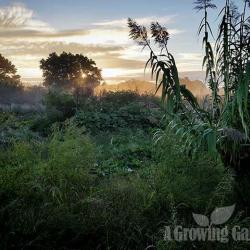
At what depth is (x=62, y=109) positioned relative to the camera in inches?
626

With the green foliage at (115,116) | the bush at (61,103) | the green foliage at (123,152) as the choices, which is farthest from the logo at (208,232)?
the bush at (61,103)

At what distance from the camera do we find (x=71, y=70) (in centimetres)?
3694

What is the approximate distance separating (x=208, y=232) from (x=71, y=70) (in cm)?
3348

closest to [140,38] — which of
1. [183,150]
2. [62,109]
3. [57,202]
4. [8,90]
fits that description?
[183,150]

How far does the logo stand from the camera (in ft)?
14.1

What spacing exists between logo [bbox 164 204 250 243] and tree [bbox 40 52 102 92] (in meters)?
32.3

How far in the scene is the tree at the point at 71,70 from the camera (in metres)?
36.8

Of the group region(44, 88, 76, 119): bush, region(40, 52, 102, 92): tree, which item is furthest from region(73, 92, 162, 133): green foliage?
region(40, 52, 102, 92): tree

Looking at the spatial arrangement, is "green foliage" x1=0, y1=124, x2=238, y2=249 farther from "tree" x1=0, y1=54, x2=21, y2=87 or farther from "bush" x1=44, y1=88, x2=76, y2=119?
"tree" x1=0, y1=54, x2=21, y2=87

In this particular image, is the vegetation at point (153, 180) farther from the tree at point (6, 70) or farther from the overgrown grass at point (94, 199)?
the tree at point (6, 70)

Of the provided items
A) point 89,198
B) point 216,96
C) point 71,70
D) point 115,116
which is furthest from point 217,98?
point 71,70

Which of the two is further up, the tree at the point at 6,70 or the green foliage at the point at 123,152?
the tree at the point at 6,70

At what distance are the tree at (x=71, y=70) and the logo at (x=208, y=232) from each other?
106 ft

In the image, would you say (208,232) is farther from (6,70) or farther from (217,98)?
(6,70)
